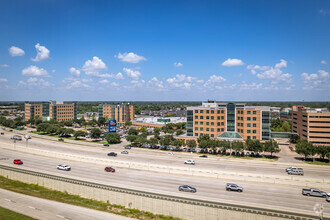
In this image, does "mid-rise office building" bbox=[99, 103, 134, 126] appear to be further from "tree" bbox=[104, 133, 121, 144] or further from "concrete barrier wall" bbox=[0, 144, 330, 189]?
"concrete barrier wall" bbox=[0, 144, 330, 189]

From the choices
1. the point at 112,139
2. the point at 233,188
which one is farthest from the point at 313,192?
the point at 112,139

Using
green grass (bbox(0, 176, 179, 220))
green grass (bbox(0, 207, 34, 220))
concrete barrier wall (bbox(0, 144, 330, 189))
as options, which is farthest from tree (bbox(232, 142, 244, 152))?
green grass (bbox(0, 207, 34, 220))

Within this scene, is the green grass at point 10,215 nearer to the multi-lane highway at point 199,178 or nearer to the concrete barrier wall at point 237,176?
the multi-lane highway at point 199,178

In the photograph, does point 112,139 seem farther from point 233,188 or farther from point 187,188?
point 233,188

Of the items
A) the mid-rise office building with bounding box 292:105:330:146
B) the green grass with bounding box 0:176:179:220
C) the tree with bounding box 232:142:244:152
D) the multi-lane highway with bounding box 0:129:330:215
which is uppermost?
the mid-rise office building with bounding box 292:105:330:146

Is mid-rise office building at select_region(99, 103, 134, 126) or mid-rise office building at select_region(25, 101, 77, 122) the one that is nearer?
mid-rise office building at select_region(99, 103, 134, 126)

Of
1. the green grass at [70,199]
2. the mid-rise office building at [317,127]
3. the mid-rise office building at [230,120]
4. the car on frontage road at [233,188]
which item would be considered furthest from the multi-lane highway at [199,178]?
the mid-rise office building at [317,127]
